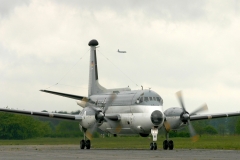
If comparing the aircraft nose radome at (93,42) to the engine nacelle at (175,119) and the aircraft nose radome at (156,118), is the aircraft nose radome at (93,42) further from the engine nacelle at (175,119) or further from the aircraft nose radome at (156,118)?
the aircraft nose radome at (156,118)

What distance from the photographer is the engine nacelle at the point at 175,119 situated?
114 feet

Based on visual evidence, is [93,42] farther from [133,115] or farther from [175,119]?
[175,119]

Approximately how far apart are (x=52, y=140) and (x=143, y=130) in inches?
540

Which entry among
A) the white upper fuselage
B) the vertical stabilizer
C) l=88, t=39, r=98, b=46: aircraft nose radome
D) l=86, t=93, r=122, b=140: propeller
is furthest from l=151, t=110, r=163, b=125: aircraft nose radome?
l=88, t=39, r=98, b=46: aircraft nose radome

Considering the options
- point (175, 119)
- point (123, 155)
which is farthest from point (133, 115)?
point (123, 155)

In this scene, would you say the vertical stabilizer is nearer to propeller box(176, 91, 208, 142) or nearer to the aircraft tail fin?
the aircraft tail fin

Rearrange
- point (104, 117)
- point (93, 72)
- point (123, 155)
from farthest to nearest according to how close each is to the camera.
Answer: point (93, 72) < point (104, 117) < point (123, 155)

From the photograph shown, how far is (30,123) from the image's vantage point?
53.8m

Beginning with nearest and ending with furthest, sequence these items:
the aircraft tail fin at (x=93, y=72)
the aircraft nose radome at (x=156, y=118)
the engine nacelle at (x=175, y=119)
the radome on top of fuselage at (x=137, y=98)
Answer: the aircraft nose radome at (x=156, y=118), the engine nacelle at (x=175, y=119), the radome on top of fuselage at (x=137, y=98), the aircraft tail fin at (x=93, y=72)

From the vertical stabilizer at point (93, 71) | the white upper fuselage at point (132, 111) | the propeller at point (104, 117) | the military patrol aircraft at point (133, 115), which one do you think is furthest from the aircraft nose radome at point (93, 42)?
the white upper fuselage at point (132, 111)

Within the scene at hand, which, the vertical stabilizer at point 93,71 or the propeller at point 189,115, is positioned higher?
the vertical stabilizer at point 93,71

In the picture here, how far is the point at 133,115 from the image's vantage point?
117 ft

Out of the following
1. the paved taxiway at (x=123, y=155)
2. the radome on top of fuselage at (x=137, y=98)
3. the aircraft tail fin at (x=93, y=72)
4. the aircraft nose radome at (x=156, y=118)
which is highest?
the aircraft tail fin at (x=93, y=72)

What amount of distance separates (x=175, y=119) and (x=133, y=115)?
2880 mm
